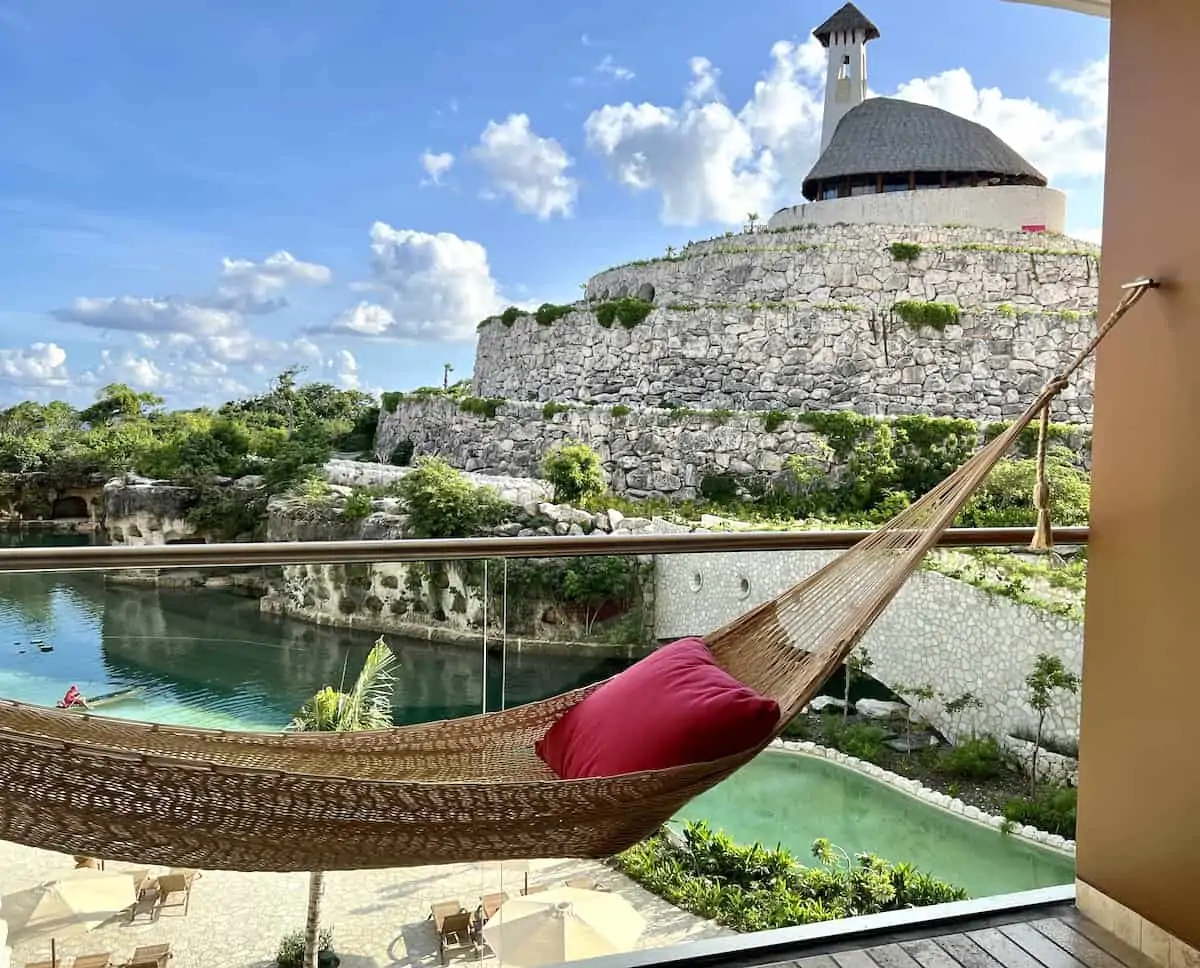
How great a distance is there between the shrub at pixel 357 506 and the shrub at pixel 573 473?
7.39 ft

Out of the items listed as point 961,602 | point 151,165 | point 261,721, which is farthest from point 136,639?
point 151,165

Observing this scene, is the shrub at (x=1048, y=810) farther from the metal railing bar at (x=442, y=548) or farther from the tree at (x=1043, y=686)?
the metal railing bar at (x=442, y=548)

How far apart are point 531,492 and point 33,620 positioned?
392 inches

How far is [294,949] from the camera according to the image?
1528 millimetres

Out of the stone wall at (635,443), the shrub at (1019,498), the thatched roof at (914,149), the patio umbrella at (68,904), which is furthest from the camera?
the thatched roof at (914,149)

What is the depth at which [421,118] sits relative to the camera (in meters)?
32.5

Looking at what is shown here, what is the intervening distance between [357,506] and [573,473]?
2.73m

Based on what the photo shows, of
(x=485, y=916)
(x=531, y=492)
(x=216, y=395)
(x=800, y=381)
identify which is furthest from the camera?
(x=216, y=395)

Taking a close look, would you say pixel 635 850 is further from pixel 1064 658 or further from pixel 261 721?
pixel 1064 658

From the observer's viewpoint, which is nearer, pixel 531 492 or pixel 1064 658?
pixel 1064 658

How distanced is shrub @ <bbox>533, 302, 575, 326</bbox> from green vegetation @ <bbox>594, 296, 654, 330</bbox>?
0.61 meters

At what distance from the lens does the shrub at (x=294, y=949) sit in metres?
1.52

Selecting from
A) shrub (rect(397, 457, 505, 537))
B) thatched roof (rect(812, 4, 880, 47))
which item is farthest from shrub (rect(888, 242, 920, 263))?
thatched roof (rect(812, 4, 880, 47))

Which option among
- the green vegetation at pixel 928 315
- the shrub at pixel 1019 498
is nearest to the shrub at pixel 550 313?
the green vegetation at pixel 928 315
